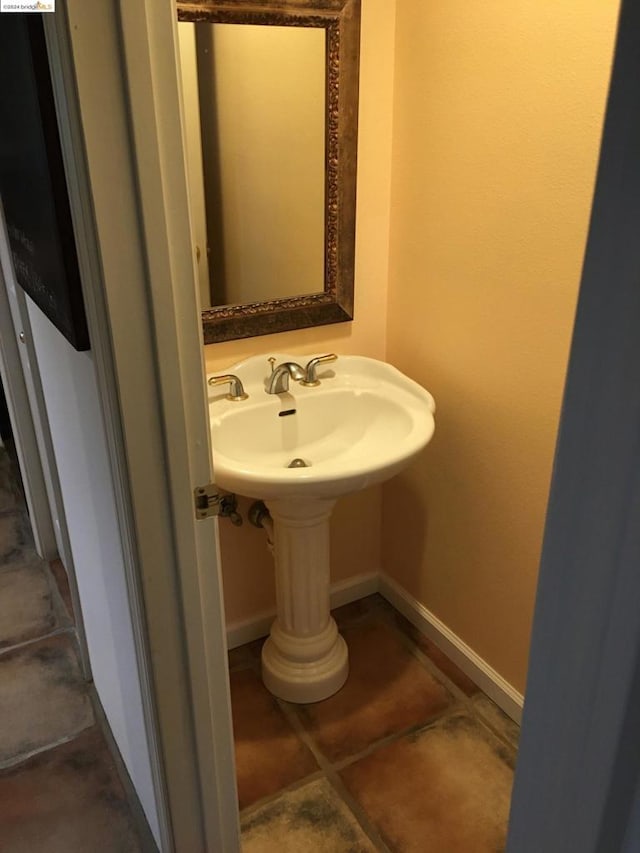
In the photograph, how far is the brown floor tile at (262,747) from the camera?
1.81 m

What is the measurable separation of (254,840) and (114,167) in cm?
152

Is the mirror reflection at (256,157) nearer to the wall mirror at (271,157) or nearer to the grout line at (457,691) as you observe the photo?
the wall mirror at (271,157)

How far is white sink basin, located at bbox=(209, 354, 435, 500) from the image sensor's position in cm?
182

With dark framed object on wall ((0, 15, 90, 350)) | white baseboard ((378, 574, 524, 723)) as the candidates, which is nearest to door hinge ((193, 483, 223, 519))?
dark framed object on wall ((0, 15, 90, 350))

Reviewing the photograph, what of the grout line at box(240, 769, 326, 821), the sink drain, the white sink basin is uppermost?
the white sink basin

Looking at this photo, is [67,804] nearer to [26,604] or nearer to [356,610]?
[26,604]

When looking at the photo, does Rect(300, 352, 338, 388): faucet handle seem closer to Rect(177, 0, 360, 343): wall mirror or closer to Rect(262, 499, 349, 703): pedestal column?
Rect(177, 0, 360, 343): wall mirror

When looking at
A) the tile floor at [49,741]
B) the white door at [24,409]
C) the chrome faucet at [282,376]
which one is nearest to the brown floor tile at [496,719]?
the tile floor at [49,741]

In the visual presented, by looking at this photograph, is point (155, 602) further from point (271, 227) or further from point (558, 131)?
point (558, 131)

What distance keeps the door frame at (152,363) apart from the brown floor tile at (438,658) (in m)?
0.91

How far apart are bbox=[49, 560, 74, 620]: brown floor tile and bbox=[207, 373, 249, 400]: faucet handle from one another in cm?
109

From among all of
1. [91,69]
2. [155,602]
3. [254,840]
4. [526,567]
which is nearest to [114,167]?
[91,69]

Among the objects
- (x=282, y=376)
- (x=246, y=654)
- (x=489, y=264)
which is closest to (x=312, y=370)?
(x=282, y=376)

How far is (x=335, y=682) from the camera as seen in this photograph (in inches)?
81.6
